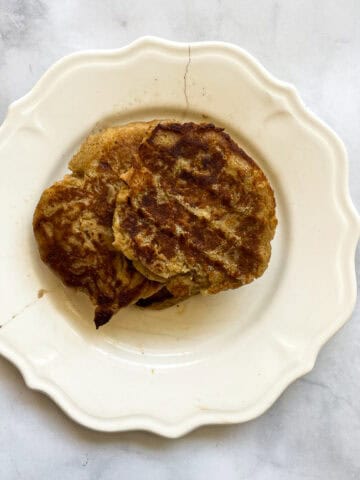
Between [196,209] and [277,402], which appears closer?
[196,209]

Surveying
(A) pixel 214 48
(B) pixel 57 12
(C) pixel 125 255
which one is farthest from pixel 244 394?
(B) pixel 57 12

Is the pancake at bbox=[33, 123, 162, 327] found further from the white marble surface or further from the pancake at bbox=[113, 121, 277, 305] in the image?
the white marble surface

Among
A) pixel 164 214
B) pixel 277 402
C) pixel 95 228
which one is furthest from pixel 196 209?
pixel 277 402

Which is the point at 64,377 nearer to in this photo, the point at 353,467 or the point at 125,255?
the point at 125,255

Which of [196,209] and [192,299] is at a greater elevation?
[196,209]

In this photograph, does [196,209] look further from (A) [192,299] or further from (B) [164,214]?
(A) [192,299]

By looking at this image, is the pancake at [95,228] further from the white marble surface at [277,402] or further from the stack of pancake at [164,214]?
the white marble surface at [277,402]
